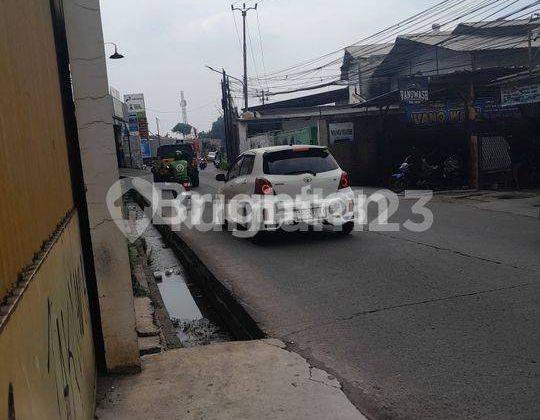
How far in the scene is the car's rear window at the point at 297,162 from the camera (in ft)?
30.4

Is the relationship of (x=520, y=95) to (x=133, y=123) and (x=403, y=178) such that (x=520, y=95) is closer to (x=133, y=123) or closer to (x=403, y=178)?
(x=403, y=178)

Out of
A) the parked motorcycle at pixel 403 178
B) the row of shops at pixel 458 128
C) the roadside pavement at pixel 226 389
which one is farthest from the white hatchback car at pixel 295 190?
the parked motorcycle at pixel 403 178

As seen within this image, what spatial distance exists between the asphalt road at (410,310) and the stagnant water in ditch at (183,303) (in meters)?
0.50

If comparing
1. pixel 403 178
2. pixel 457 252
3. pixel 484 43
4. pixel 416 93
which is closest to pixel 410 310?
pixel 457 252

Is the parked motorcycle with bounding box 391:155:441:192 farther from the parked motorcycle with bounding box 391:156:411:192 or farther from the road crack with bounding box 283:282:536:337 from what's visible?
the road crack with bounding box 283:282:536:337

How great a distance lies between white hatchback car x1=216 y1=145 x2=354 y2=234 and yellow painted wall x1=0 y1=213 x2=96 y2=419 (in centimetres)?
547

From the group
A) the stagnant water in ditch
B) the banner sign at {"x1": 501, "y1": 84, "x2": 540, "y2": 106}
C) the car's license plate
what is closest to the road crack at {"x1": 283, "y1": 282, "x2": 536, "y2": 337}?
the stagnant water in ditch

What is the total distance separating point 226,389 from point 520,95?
1358 cm

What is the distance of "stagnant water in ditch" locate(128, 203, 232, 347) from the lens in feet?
20.7

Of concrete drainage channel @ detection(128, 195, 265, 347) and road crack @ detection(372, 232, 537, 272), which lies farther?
road crack @ detection(372, 232, 537, 272)

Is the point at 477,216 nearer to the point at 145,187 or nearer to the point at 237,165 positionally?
the point at 237,165

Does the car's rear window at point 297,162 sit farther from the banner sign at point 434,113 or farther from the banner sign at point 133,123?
the banner sign at point 133,123

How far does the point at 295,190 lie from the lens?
30.1ft

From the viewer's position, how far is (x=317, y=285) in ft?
22.1
